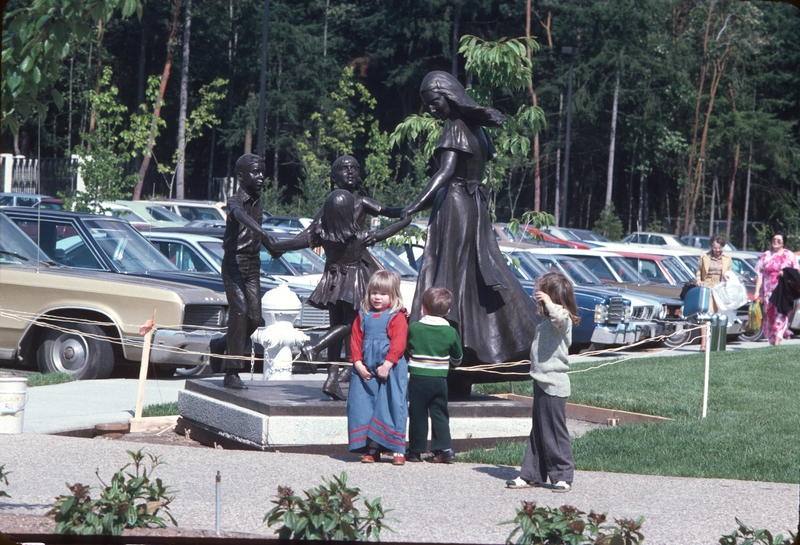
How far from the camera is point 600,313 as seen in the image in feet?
56.3

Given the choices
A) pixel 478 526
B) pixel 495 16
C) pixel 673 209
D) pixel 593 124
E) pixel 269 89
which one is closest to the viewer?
pixel 478 526

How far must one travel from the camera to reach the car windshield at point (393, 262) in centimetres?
1661

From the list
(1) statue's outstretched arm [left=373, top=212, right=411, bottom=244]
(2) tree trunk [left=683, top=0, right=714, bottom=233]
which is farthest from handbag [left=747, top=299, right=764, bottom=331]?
(2) tree trunk [left=683, top=0, right=714, bottom=233]

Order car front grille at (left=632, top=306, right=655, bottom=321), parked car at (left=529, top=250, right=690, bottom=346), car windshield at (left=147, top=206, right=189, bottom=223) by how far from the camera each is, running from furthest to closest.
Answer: car windshield at (left=147, top=206, right=189, bottom=223)
car front grille at (left=632, top=306, right=655, bottom=321)
parked car at (left=529, top=250, right=690, bottom=346)

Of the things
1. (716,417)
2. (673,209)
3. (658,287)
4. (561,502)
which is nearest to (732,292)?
(658,287)

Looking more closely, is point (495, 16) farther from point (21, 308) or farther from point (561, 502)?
point (561, 502)

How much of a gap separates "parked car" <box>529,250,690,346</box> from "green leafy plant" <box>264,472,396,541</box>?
40.6ft

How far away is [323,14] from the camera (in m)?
55.1

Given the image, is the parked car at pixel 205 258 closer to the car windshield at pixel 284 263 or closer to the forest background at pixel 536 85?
the car windshield at pixel 284 263

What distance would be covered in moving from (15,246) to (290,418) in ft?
21.1

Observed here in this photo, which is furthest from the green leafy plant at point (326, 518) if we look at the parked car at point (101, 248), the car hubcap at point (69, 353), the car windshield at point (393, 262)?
the car windshield at point (393, 262)

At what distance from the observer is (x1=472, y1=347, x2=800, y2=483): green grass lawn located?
7746mm

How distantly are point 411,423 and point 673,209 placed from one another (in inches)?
2405

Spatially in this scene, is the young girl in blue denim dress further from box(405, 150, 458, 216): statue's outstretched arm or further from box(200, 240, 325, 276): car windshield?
box(200, 240, 325, 276): car windshield
